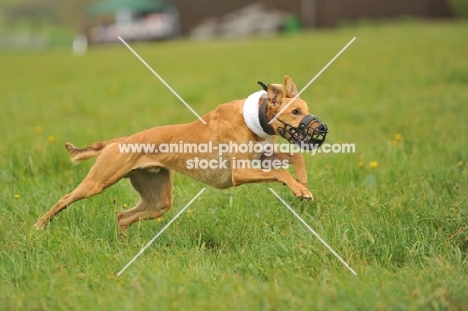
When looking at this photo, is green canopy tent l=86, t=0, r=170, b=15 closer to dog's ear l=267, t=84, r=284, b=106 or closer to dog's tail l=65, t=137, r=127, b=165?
dog's tail l=65, t=137, r=127, b=165

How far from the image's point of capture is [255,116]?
4730 millimetres

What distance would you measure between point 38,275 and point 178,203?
1738 millimetres

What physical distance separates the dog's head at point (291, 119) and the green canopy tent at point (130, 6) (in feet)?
122

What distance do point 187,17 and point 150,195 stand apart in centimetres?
3713

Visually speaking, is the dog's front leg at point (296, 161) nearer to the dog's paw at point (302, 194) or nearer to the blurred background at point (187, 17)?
the dog's paw at point (302, 194)

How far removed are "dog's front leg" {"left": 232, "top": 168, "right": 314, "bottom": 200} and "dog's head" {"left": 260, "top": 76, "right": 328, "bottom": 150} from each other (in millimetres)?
230

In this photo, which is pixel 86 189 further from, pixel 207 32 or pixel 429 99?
pixel 207 32

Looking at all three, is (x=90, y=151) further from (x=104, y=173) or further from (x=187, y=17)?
(x=187, y=17)

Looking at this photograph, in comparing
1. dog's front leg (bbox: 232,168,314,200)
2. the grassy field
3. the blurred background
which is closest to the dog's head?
dog's front leg (bbox: 232,168,314,200)

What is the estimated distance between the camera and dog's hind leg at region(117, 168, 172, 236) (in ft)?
17.9

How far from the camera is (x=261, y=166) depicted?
503cm

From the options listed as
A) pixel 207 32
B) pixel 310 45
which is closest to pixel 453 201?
pixel 310 45

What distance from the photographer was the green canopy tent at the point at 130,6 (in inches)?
1592

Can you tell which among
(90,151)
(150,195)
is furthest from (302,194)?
(90,151)
